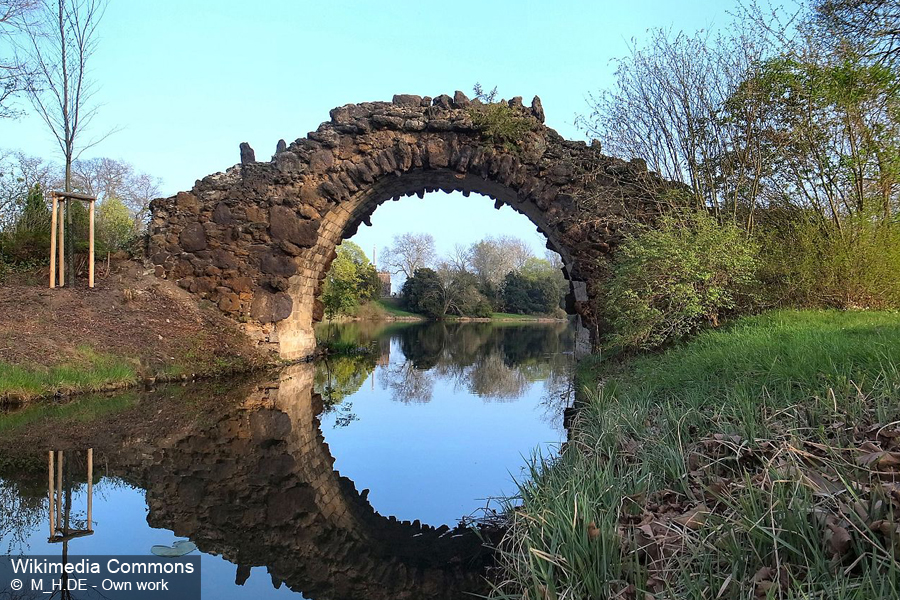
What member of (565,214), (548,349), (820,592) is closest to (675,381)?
(820,592)

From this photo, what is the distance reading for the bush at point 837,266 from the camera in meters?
8.18

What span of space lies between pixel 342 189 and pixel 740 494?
36.5 feet

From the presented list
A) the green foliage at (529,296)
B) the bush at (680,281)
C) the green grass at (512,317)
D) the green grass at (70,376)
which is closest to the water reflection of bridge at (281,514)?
the green grass at (70,376)

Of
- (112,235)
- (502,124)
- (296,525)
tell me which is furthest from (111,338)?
(112,235)

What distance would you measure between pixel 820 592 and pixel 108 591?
10.6 feet

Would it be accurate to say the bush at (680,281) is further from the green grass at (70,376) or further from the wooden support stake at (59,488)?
the green grass at (70,376)

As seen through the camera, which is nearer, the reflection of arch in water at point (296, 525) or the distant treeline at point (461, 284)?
the reflection of arch in water at point (296, 525)

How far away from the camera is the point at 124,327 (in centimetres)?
1051

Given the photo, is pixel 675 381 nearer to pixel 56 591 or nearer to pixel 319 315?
pixel 56 591

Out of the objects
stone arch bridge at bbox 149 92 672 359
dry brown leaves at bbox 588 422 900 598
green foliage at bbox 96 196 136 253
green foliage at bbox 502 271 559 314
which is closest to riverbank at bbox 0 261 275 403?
stone arch bridge at bbox 149 92 672 359

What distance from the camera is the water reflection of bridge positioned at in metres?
3.37

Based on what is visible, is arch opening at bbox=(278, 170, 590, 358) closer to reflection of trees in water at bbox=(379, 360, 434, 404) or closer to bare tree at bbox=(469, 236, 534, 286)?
reflection of trees in water at bbox=(379, 360, 434, 404)

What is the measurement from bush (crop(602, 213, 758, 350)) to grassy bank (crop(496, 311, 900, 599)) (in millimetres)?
3098

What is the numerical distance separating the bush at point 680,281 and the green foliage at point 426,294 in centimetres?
3731
